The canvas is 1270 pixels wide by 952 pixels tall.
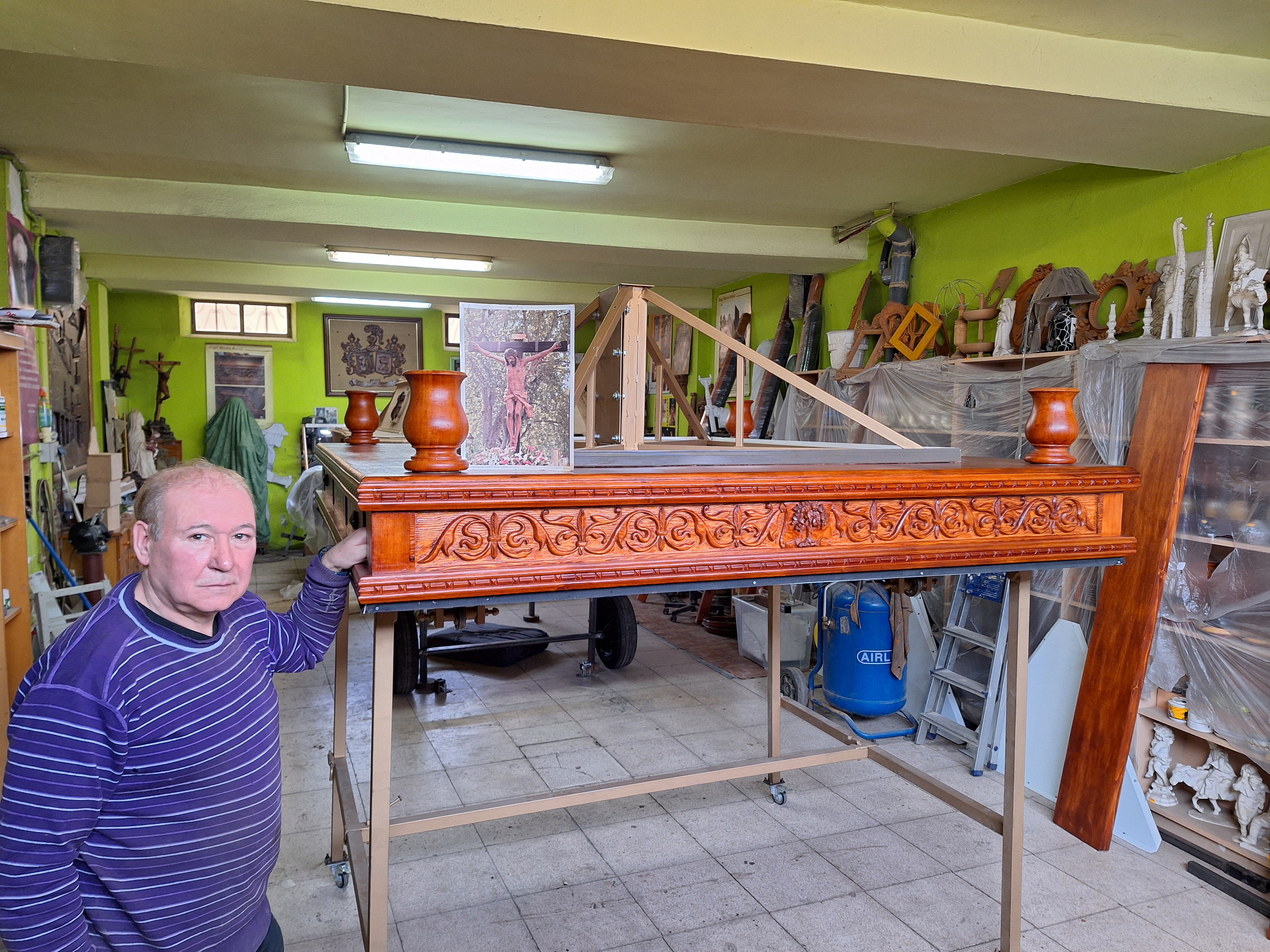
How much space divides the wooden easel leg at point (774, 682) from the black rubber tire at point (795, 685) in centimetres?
84

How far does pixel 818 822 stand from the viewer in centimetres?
329

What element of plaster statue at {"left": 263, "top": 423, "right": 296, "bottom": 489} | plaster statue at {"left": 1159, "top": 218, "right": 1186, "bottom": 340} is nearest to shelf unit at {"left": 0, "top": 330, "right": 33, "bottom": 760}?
plaster statue at {"left": 1159, "top": 218, "right": 1186, "bottom": 340}

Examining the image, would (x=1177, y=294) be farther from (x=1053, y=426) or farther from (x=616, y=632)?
(x=616, y=632)

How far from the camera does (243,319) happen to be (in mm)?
10195

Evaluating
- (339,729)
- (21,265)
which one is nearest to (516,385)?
(339,729)

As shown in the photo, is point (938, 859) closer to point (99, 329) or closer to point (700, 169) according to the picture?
point (700, 169)

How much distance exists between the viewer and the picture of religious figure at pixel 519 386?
1701 mm

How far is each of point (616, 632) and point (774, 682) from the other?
6.31 feet

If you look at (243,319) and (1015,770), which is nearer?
(1015,770)

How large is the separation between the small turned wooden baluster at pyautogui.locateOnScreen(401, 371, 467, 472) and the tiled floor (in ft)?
5.70

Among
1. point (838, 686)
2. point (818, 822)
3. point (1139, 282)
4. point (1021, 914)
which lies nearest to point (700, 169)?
point (1139, 282)

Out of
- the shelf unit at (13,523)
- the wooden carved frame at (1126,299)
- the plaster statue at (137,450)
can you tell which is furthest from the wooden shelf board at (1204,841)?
the plaster statue at (137,450)

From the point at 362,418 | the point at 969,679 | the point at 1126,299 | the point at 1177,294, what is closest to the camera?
the point at 362,418

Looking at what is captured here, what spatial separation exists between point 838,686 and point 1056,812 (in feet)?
4.05
